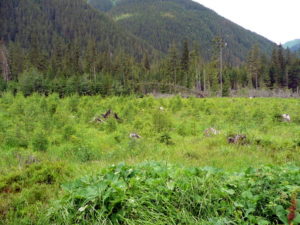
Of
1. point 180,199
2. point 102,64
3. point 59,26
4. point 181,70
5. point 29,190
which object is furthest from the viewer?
point 59,26

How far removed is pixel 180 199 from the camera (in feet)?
8.70

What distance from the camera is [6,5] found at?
13188 cm

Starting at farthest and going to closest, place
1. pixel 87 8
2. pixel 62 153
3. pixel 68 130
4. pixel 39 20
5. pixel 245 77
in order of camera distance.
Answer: pixel 87 8 → pixel 39 20 → pixel 245 77 → pixel 68 130 → pixel 62 153

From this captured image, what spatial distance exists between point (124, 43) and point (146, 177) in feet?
476

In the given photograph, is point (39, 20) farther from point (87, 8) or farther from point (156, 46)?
point (156, 46)

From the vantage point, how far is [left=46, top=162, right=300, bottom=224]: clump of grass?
94.1 inches

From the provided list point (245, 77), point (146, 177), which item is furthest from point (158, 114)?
point (245, 77)

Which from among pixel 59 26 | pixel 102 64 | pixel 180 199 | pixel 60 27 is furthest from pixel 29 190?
pixel 59 26

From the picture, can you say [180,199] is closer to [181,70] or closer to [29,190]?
[29,190]

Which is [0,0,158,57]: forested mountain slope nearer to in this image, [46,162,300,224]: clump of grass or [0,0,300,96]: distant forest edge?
[0,0,300,96]: distant forest edge

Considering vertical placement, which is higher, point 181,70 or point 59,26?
point 59,26

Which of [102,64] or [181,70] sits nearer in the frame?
[181,70]

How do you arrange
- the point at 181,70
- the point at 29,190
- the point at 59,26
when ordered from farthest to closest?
the point at 59,26 → the point at 181,70 → the point at 29,190

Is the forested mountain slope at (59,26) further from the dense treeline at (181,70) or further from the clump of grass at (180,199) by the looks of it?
the clump of grass at (180,199)
